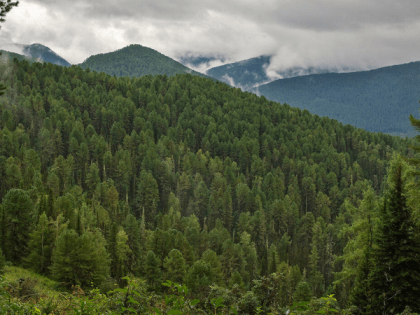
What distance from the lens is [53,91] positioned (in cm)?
16900

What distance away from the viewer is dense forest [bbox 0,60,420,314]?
2080 centimetres

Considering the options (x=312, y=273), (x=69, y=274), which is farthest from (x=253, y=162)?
(x=69, y=274)

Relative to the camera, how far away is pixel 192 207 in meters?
126

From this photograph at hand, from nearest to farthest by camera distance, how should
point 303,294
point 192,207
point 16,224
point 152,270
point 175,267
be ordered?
point 303,294 → point 16,224 → point 152,270 → point 175,267 → point 192,207

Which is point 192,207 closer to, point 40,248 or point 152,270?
point 152,270

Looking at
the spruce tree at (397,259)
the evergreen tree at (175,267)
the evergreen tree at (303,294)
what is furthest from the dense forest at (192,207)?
the evergreen tree at (303,294)

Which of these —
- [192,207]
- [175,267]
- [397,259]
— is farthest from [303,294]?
[192,207]

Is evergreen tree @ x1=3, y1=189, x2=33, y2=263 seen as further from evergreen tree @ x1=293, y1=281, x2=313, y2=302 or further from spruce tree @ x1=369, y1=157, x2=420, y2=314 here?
spruce tree @ x1=369, y1=157, x2=420, y2=314

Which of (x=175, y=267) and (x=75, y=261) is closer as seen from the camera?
(x=75, y=261)

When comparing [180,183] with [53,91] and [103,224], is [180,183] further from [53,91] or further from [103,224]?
[53,91]

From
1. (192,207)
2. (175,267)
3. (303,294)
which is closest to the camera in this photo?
(303,294)

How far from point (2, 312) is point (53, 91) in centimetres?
18397

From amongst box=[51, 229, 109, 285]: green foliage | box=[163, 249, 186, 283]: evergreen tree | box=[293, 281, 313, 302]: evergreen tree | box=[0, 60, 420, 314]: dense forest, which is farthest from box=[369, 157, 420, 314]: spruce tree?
box=[163, 249, 186, 283]: evergreen tree

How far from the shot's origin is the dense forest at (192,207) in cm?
2080
